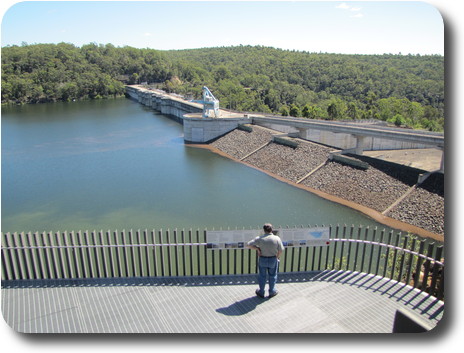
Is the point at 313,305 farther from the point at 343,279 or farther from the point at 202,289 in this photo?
the point at 202,289

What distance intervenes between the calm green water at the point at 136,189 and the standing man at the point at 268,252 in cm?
1393

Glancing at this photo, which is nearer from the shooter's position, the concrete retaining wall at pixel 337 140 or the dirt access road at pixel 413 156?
the dirt access road at pixel 413 156

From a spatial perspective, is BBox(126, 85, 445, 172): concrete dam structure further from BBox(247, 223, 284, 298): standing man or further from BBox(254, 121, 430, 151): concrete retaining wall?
BBox(247, 223, 284, 298): standing man

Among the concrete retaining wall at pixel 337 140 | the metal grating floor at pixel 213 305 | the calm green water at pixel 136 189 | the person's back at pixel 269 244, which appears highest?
the person's back at pixel 269 244

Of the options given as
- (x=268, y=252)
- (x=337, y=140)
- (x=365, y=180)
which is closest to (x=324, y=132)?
(x=337, y=140)

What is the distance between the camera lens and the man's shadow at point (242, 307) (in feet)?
19.4

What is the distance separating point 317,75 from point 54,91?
223ft

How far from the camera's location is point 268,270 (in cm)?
628

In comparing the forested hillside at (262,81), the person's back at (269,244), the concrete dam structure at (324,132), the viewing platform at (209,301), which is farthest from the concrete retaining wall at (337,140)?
the person's back at (269,244)

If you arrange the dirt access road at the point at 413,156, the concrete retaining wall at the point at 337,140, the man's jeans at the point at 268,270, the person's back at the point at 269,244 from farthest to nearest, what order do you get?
the concrete retaining wall at the point at 337,140, the dirt access road at the point at 413,156, the man's jeans at the point at 268,270, the person's back at the point at 269,244

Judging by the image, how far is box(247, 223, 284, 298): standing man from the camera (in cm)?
605

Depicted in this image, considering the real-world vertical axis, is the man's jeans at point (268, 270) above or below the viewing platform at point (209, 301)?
above

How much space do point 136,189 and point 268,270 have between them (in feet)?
72.9

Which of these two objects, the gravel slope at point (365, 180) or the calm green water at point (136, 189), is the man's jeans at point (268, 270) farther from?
the gravel slope at point (365, 180)
